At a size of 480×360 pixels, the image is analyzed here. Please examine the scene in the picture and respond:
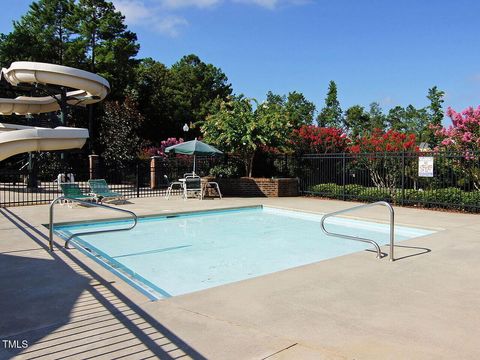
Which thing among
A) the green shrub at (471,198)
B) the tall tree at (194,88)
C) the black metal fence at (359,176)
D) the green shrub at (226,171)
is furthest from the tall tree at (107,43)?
the green shrub at (471,198)

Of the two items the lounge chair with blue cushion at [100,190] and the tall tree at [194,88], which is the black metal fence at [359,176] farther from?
the tall tree at [194,88]

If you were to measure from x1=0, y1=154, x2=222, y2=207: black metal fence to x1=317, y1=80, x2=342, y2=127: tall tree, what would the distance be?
3119 centimetres

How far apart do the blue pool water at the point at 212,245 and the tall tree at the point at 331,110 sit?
39763 mm

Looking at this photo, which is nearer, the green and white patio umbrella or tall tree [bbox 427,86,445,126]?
the green and white patio umbrella

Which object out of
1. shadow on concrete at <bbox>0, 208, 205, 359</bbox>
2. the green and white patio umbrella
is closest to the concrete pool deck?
shadow on concrete at <bbox>0, 208, 205, 359</bbox>

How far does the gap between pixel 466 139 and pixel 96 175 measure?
15.0 m

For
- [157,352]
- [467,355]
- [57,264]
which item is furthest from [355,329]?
[57,264]

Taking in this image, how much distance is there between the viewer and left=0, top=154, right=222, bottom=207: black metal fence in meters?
17.1

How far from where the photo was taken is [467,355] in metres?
3.19

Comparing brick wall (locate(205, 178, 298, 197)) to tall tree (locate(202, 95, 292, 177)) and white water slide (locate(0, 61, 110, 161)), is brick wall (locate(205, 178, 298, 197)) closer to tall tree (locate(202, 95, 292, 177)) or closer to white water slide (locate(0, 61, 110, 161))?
tall tree (locate(202, 95, 292, 177))

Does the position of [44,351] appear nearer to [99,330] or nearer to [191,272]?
[99,330]

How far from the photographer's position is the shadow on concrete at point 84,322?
3238 mm

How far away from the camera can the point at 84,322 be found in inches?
150

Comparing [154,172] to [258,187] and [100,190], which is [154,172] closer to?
[258,187]
